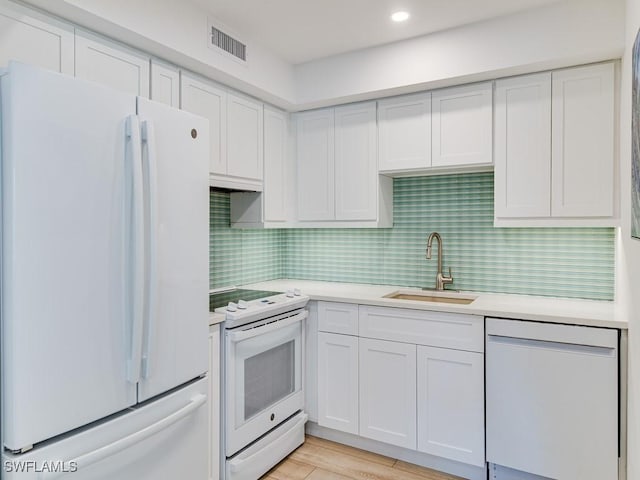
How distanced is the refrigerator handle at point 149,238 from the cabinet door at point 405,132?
1721mm

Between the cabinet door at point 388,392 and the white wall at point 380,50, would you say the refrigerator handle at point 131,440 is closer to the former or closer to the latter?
the cabinet door at point 388,392

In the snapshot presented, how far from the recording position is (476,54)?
2.39m

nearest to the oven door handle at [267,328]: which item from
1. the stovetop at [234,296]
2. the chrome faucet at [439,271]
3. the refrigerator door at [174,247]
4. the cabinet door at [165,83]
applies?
the stovetop at [234,296]

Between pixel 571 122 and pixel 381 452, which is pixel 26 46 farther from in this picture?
pixel 381 452

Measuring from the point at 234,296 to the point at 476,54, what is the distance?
6.74ft

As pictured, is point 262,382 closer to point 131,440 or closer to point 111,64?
point 131,440

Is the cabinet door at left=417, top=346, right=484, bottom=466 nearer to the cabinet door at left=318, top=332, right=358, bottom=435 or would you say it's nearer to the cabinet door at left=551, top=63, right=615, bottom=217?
the cabinet door at left=318, top=332, right=358, bottom=435

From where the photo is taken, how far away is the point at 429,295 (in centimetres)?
288

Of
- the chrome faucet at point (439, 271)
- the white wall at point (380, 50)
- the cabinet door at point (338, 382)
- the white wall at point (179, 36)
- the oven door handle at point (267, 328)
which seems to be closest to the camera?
the white wall at point (179, 36)

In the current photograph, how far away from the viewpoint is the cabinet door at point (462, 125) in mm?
2498

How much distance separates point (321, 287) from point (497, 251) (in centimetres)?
126

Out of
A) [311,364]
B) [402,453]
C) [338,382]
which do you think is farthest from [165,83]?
[402,453]

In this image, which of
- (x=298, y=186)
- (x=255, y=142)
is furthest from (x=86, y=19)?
(x=298, y=186)

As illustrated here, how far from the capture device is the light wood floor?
2383 millimetres
